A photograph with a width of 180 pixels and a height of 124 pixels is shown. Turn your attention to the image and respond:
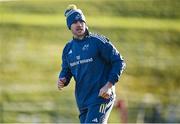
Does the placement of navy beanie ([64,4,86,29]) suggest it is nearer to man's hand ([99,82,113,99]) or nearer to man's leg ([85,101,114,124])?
man's hand ([99,82,113,99])

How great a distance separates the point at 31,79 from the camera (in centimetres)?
1473

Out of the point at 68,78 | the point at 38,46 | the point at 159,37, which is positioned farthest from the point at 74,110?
the point at 68,78

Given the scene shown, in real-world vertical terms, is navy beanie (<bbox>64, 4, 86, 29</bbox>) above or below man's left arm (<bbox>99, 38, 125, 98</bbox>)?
above

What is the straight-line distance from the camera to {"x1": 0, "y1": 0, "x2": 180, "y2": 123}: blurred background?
14.1 m

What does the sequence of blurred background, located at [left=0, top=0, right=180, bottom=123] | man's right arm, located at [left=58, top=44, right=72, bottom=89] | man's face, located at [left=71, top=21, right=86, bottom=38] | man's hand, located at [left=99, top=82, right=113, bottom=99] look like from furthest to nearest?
1. blurred background, located at [left=0, top=0, right=180, bottom=123]
2. man's right arm, located at [left=58, top=44, right=72, bottom=89]
3. man's face, located at [left=71, top=21, right=86, bottom=38]
4. man's hand, located at [left=99, top=82, right=113, bottom=99]

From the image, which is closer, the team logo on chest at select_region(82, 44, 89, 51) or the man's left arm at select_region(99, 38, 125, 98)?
the man's left arm at select_region(99, 38, 125, 98)

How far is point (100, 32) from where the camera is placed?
15.4 metres

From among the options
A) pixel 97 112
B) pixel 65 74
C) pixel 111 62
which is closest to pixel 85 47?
pixel 111 62

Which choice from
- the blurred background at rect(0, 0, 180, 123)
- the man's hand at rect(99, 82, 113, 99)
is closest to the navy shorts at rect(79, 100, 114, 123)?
the man's hand at rect(99, 82, 113, 99)

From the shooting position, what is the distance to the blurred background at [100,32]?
14.1 metres

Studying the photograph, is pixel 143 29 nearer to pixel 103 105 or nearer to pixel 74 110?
pixel 74 110

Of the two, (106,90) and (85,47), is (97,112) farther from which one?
(85,47)

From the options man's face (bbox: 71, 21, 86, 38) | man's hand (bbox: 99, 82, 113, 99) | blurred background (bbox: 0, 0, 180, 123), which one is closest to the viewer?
man's hand (bbox: 99, 82, 113, 99)

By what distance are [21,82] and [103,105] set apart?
783 cm
